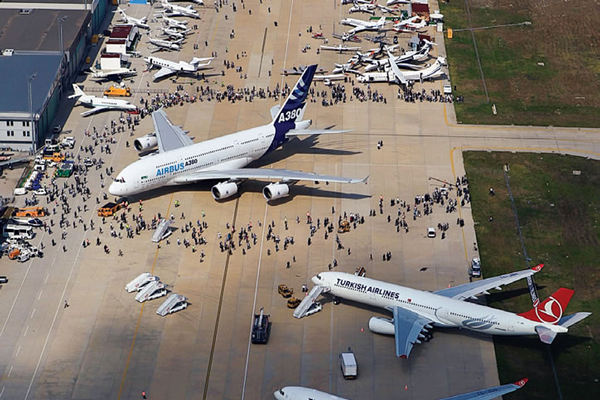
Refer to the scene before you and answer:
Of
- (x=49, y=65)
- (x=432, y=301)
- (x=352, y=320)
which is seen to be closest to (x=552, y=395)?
(x=432, y=301)

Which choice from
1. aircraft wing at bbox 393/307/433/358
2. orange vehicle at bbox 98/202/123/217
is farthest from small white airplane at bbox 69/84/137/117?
aircraft wing at bbox 393/307/433/358

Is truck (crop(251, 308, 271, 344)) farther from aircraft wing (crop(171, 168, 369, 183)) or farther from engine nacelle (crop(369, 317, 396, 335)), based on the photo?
aircraft wing (crop(171, 168, 369, 183))

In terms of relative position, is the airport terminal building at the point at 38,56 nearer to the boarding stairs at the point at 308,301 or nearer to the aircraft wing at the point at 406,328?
the boarding stairs at the point at 308,301

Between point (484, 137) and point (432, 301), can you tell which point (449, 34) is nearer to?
point (484, 137)

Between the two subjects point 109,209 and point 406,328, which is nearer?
point 406,328

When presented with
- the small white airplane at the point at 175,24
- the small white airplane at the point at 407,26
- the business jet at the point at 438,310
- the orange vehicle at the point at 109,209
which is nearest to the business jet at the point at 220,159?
the orange vehicle at the point at 109,209

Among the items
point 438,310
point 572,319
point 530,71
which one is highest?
point 572,319

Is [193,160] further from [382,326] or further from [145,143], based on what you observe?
[382,326]

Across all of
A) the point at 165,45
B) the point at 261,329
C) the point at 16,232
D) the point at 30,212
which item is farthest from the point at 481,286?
the point at 165,45
